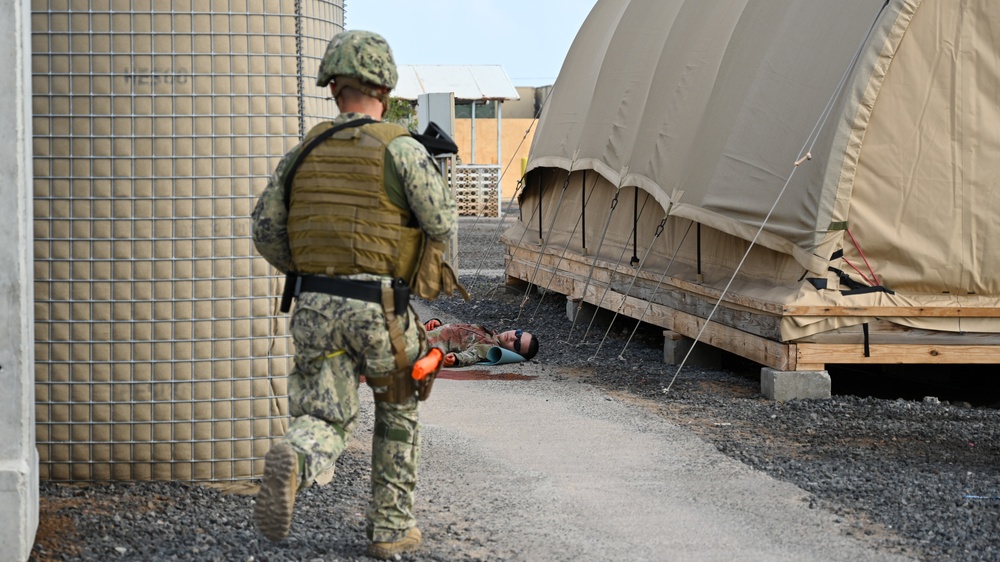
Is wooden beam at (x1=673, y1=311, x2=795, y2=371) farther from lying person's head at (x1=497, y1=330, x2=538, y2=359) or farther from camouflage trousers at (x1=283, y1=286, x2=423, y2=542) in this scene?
camouflage trousers at (x1=283, y1=286, x2=423, y2=542)

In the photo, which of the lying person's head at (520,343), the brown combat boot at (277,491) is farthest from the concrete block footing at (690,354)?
the brown combat boot at (277,491)

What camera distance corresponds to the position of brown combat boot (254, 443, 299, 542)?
153 inches

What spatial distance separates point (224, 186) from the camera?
17.6 ft

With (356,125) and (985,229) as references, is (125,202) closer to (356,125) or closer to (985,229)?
(356,125)

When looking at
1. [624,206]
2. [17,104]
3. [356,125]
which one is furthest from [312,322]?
[624,206]

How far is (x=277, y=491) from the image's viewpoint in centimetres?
390

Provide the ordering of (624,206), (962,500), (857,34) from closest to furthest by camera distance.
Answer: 1. (962,500)
2. (857,34)
3. (624,206)

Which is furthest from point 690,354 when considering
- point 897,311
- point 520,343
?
point 897,311

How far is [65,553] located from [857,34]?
5.93 metres

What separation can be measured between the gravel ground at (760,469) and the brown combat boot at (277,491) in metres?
0.58

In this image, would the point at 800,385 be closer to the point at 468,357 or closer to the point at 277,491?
the point at 468,357

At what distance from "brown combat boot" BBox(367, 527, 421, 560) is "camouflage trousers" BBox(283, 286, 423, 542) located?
10.2 inches

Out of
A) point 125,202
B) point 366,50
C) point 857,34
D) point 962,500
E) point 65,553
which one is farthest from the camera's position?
point 857,34

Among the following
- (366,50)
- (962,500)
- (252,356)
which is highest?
(366,50)
